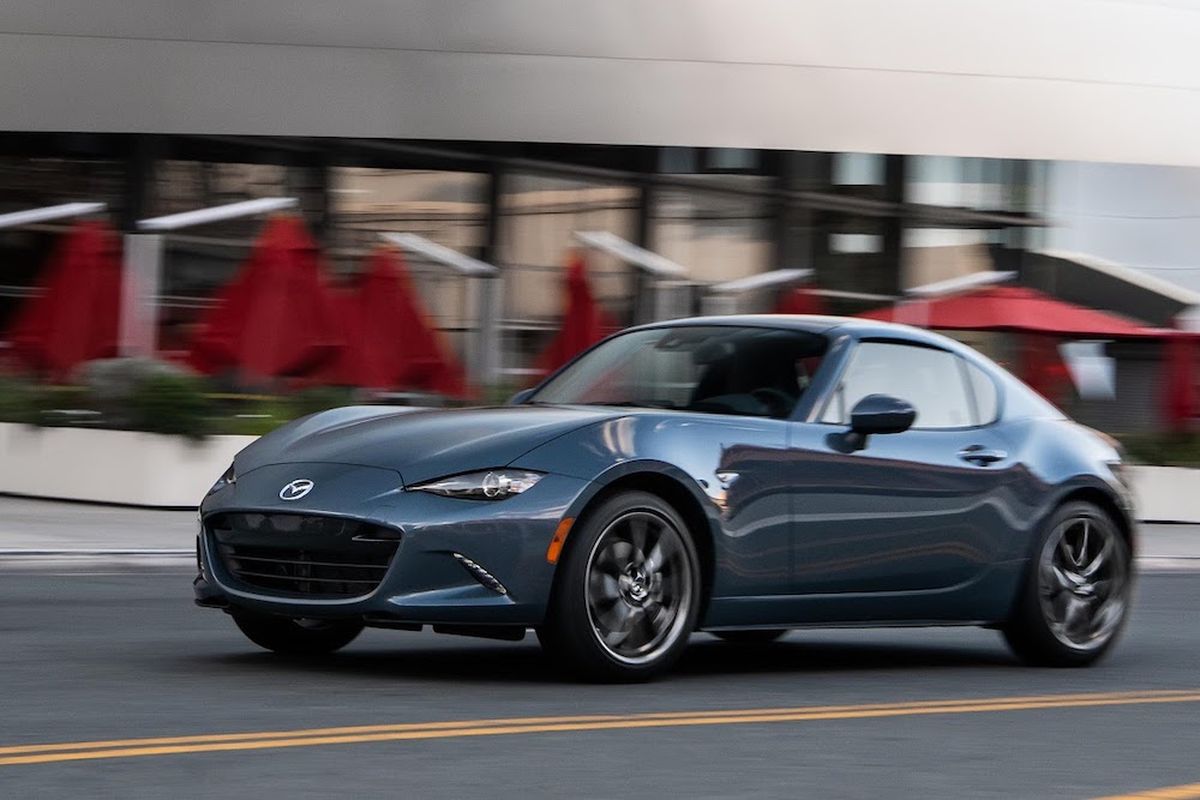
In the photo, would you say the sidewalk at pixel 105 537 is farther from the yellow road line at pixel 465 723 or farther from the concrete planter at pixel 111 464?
the yellow road line at pixel 465 723

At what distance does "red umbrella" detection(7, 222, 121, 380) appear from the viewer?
19.8 meters

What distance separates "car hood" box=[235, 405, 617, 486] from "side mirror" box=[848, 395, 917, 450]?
98 centimetres

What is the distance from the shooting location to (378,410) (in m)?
8.64

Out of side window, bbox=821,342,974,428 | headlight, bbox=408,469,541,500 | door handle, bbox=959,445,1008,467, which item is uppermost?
side window, bbox=821,342,974,428

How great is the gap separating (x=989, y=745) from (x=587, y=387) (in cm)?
265

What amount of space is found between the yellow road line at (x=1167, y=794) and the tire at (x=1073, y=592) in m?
3.07

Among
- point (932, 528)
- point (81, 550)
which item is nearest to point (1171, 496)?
point (81, 550)

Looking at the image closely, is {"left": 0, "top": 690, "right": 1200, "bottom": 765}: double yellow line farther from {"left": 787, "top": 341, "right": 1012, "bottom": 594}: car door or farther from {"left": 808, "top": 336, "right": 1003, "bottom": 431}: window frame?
{"left": 808, "top": 336, "right": 1003, "bottom": 431}: window frame

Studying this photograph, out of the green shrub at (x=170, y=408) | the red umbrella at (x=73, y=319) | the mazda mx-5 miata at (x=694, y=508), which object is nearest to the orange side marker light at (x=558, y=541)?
the mazda mx-5 miata at (x=694, y=508)

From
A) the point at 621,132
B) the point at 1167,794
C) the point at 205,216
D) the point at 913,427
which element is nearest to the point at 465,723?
the point at 1167,794

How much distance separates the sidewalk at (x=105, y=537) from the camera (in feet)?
44.5

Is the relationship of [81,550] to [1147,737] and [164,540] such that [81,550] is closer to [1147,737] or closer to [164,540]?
[164,540]

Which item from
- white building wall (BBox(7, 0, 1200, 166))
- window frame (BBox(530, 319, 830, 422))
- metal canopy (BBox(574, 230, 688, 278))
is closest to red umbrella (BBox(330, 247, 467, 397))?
white building wall (BBox(7, 0, 1200, 166))

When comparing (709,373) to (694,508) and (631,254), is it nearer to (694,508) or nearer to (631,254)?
(694,508)
